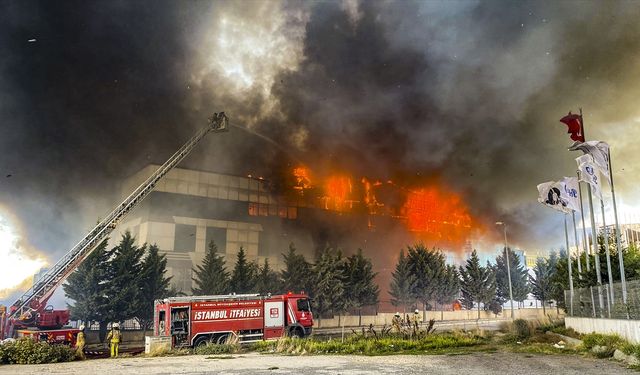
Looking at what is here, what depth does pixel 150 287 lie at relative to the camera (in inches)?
1513

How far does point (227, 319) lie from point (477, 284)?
37669 millimetres

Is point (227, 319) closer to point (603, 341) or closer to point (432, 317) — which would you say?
point (603, 341)

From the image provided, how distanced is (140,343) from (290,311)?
11844 millimetres

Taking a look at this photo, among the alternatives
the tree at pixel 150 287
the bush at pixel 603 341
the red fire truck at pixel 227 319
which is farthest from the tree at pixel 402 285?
the bush at pixel 603 341

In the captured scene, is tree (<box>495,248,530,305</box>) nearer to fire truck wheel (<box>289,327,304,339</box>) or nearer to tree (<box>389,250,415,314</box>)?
tree (<box>389,250,415,314</box>)

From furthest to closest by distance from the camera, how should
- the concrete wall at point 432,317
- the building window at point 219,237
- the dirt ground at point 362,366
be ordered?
1. the building window at point 219,237
2. the concrete wall at point 432,317
3. the dirt ground at point 362,366

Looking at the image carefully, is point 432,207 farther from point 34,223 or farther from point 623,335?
point 623,335

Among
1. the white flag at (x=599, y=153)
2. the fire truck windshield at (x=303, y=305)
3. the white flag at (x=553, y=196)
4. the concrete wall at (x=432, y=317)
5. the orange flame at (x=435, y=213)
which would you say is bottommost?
the concrete wall at (x=432, y=317)

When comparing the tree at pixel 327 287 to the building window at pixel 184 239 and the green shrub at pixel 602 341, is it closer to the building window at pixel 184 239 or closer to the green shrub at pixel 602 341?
the building window at pixel 184 239

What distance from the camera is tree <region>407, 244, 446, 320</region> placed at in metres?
55.1

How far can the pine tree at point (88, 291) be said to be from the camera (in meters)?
34.8

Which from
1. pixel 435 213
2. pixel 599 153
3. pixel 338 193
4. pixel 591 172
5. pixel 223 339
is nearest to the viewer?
pixel 591 172

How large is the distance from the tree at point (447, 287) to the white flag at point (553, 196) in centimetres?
2754

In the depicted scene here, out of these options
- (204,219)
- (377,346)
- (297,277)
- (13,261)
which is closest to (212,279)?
(297,277)
